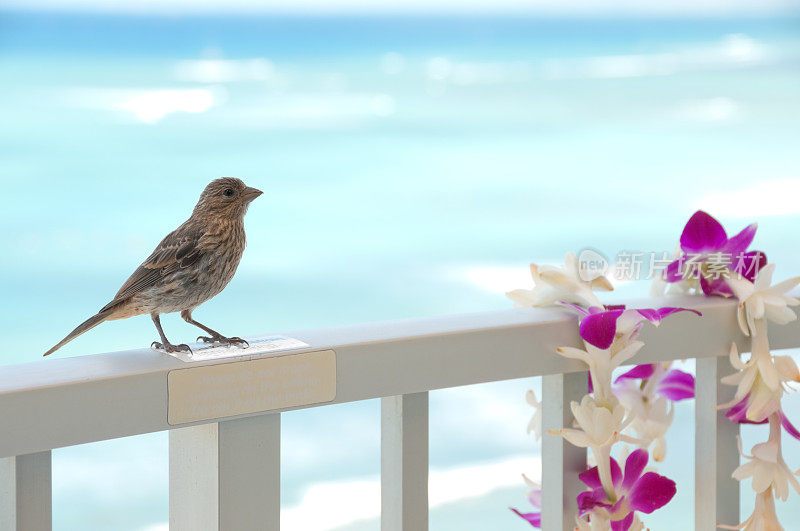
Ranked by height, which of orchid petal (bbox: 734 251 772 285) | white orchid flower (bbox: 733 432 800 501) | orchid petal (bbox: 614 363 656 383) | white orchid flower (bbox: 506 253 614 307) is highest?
orchid petal (bbox: 734 251 772 285)

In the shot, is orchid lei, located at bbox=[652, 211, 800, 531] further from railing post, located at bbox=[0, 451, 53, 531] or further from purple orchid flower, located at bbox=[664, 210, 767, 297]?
railing post, located at bbox=[0, 451, 53, 531]

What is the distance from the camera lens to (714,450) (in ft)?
2.30

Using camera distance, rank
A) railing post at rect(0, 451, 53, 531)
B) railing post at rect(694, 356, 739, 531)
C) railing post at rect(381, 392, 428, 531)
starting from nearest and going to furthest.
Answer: railing post at rect(0, 451, 53, 531) < railing post at rect(381, 392, 428, 531) < railing post at rect(694, 356, 739, 531)

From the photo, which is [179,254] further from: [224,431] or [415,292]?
[415,292]

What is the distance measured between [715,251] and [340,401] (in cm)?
30

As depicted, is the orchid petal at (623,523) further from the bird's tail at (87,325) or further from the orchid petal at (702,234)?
the bird's tail at (87,325)

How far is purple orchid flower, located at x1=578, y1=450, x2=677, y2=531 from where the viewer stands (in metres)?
0.65

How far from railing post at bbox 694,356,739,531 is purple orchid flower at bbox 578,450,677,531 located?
0.06 m

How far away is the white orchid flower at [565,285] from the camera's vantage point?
67 centimetres

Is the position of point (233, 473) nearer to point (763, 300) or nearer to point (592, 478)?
point (592, 478)

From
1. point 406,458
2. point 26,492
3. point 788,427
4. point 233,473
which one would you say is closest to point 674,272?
point 788,427

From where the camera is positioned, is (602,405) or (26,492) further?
(602,405)

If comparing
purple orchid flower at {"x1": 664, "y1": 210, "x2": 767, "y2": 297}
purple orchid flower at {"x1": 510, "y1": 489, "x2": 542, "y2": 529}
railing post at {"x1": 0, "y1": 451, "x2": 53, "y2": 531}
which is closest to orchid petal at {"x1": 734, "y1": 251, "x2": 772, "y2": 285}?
purple orchid flower at {"x1": 664, "y1": 210, "x2": 767, "y2": 297}

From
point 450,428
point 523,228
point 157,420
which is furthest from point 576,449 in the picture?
point 523,228
